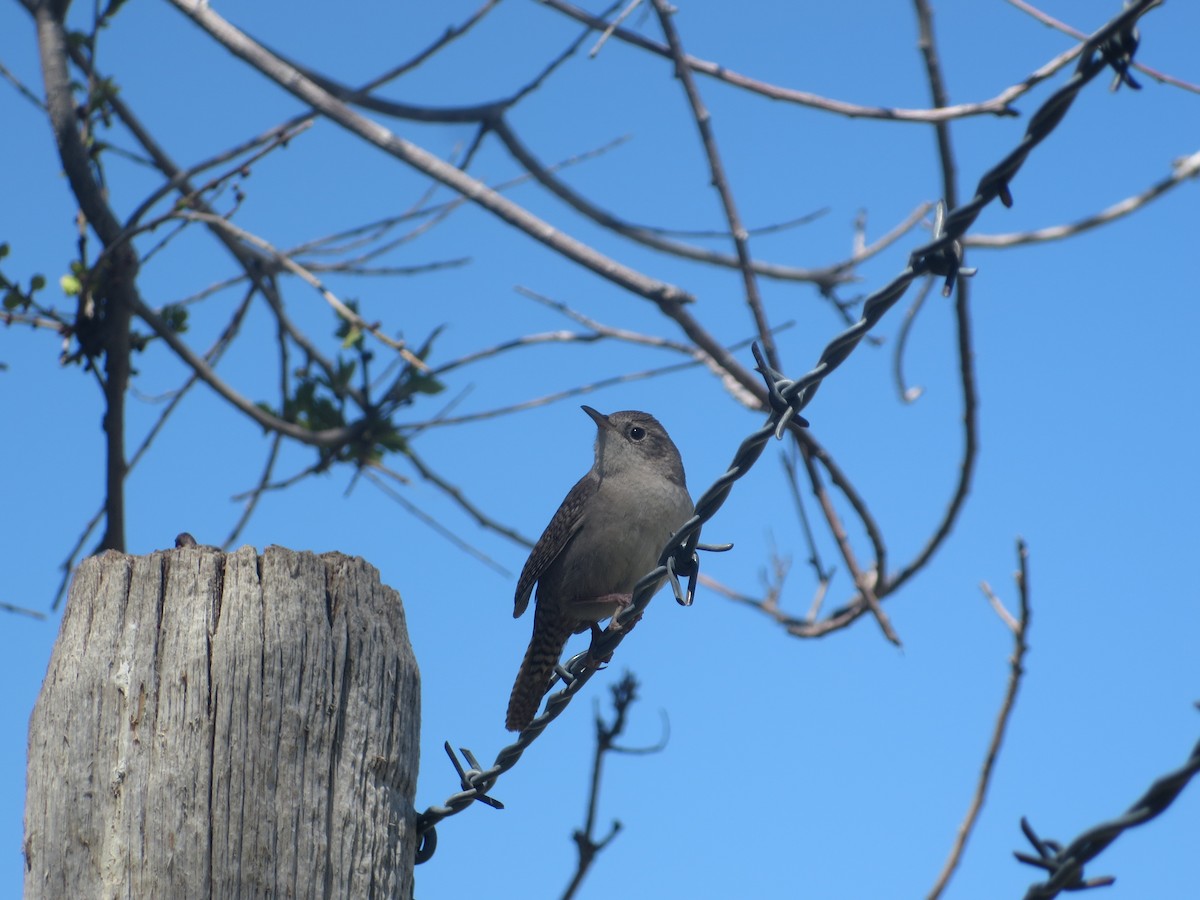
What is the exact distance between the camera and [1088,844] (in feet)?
5.97

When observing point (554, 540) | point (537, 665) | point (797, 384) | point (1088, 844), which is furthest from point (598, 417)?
point (1088, 844)

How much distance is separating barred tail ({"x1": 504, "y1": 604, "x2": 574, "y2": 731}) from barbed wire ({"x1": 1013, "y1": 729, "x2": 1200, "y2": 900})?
3.85 metres

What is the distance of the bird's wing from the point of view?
5.61 meters

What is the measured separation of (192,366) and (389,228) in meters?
1.29

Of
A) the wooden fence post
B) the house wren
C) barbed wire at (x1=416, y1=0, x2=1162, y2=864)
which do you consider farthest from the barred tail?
the wooden fence post

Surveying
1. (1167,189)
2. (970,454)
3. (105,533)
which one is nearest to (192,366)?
(105,533)

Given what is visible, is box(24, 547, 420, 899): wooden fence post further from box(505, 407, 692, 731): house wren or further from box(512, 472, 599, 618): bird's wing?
box(512, 472, 599, 618): bird's wing

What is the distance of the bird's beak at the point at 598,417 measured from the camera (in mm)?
6030

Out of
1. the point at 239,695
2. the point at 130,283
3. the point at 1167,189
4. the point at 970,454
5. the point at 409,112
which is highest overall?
the point at 409,112

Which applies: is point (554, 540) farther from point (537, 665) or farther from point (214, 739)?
point (214, 739)

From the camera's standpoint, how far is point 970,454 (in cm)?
468

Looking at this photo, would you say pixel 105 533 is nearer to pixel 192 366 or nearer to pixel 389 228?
pixel 192 366

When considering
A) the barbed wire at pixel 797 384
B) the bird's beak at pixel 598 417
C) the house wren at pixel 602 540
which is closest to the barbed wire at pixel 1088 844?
the barbed wire at pixel 797 384

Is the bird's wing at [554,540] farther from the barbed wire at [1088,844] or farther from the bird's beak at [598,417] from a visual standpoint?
the barbed wire at [1088,844]
